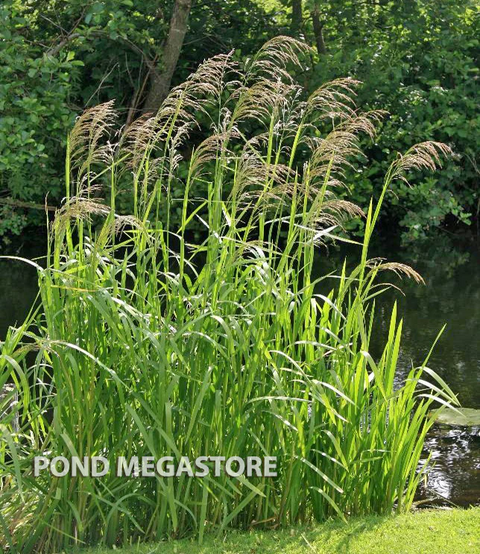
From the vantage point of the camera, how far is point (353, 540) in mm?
3670

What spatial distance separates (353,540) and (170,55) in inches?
347

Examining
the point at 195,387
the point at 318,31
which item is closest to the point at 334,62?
the point at 318,31

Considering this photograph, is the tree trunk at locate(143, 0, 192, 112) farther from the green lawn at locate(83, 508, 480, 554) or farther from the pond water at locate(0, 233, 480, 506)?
the green lawn at locate(83, 508, 480, 554)

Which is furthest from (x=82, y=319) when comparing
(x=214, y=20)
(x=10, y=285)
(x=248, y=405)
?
(x=214, y=20)

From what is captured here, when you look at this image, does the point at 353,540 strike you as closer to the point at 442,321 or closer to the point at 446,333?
the point at 446,333

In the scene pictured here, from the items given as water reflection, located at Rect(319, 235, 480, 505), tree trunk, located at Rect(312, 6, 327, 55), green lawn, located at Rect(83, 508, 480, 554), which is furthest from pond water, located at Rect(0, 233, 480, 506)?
tree trunk, located at Rect(312, 6, 327, 55)

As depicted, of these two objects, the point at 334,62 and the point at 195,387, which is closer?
the point at 195,387

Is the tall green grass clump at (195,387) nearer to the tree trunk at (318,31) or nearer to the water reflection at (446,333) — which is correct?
the water reflection at (446,333)

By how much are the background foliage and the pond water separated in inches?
23.1

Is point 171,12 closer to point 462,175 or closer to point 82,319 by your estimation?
point 462,175

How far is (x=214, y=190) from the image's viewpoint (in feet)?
12.3

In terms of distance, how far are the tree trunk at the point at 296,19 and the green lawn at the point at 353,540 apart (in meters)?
9.96

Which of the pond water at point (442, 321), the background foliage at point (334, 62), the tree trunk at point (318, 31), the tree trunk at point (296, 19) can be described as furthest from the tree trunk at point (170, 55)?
the pond water at point (442, 321)

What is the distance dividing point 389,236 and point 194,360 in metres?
11.1
